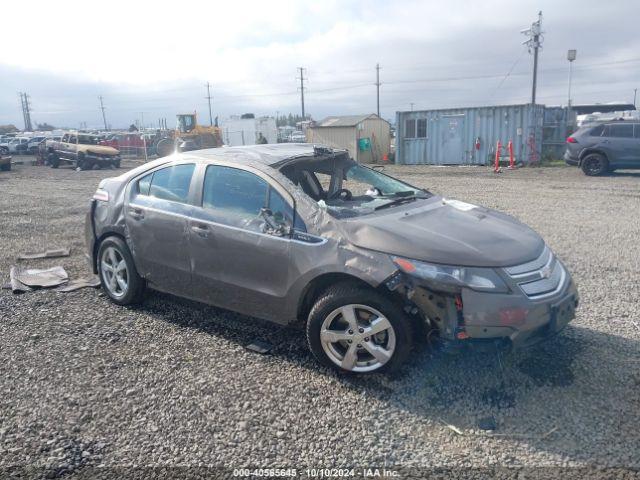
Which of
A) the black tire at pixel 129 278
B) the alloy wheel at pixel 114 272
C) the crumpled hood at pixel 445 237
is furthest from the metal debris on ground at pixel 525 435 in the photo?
the alloy wheel at pixel 114 272

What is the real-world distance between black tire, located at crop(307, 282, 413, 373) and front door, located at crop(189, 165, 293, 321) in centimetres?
35

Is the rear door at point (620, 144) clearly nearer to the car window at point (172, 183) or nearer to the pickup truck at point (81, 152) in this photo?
the car window at point (172, 183)

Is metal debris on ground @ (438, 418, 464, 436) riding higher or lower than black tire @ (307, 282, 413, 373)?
lower

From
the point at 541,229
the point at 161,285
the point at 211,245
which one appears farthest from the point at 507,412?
the point at 541,229

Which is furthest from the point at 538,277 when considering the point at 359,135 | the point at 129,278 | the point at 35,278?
the point at 359,135

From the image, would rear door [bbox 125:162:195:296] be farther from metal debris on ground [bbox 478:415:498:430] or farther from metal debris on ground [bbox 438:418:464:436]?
metal debris on ground [bbox 478:415:498:430]

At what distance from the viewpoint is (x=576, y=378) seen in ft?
12.0

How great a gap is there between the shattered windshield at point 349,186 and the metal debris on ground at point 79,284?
2.78 m

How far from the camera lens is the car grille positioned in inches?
135

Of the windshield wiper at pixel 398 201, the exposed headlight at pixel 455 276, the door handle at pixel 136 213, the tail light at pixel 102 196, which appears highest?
the tail light at pixel 102 196

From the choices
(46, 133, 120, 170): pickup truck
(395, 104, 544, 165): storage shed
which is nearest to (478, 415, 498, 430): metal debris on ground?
(395, 104, 544, 165): storage shed

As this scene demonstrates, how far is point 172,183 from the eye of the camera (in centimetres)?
474

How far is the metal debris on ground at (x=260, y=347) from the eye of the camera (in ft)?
13.7

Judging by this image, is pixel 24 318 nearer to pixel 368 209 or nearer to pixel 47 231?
pixel 368 209
